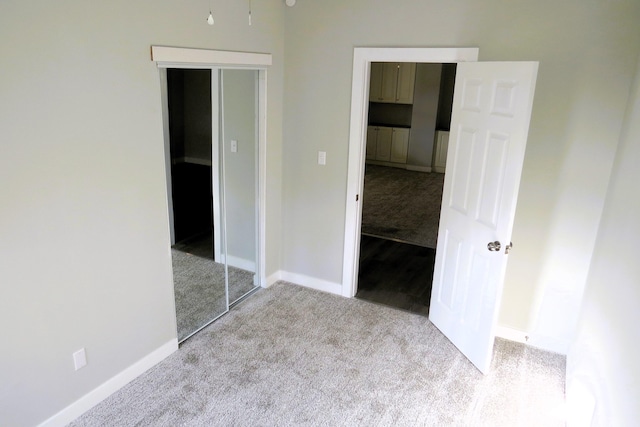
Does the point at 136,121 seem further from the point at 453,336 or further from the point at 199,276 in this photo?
the point at 453,336

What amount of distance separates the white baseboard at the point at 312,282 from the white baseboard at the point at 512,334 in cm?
134

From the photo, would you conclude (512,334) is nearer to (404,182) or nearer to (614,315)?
(614,315)

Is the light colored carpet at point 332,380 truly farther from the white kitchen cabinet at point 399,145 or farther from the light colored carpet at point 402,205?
the white kitchen cabinet at point 399,145

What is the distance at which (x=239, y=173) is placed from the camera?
350 cm

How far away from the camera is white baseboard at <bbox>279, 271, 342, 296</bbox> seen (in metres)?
3.98

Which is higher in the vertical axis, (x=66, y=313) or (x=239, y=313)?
(x=66, y=313)

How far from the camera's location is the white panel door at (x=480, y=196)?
2568 mm

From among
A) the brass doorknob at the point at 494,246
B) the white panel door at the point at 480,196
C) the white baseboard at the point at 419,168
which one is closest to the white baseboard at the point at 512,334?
the white panel door at the point at 480,196

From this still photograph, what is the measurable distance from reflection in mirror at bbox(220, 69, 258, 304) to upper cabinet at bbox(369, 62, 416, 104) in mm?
6432

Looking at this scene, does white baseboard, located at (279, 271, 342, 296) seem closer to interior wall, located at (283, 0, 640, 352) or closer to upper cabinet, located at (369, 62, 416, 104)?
interior wall, located at (283, 0, 640, 352)

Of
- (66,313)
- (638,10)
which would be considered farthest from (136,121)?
(638,10)

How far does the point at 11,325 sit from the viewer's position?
2.05m

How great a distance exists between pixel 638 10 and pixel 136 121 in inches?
115

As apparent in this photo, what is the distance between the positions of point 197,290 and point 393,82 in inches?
298
